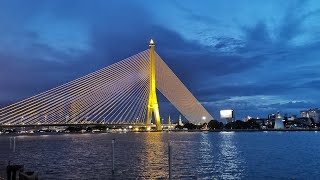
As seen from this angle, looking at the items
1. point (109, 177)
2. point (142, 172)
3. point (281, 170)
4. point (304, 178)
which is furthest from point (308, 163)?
point (109, 177)

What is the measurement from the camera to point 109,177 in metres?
26.8

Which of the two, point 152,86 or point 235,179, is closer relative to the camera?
point 235,179

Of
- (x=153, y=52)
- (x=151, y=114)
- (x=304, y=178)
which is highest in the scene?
(x=153, y=52)

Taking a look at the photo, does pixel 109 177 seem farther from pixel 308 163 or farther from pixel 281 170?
pixel 308 163

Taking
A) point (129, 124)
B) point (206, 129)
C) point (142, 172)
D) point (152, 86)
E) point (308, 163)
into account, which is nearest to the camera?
point (142, 172)

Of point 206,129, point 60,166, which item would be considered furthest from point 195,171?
point 206,129

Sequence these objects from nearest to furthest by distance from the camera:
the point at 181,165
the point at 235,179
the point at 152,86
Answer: the point at 235,179 < the point at 181,165 < the point at 152,86

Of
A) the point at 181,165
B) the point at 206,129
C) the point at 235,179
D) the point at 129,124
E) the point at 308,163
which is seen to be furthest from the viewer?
the point at 206,129

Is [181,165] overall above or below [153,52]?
below

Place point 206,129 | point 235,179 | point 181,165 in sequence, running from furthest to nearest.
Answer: point 206,129
point 181,165
point 235,179

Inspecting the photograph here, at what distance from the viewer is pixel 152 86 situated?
277 feet

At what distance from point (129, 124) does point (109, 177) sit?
214ft

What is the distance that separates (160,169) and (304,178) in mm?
9120

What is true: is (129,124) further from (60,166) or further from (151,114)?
(60,166)
